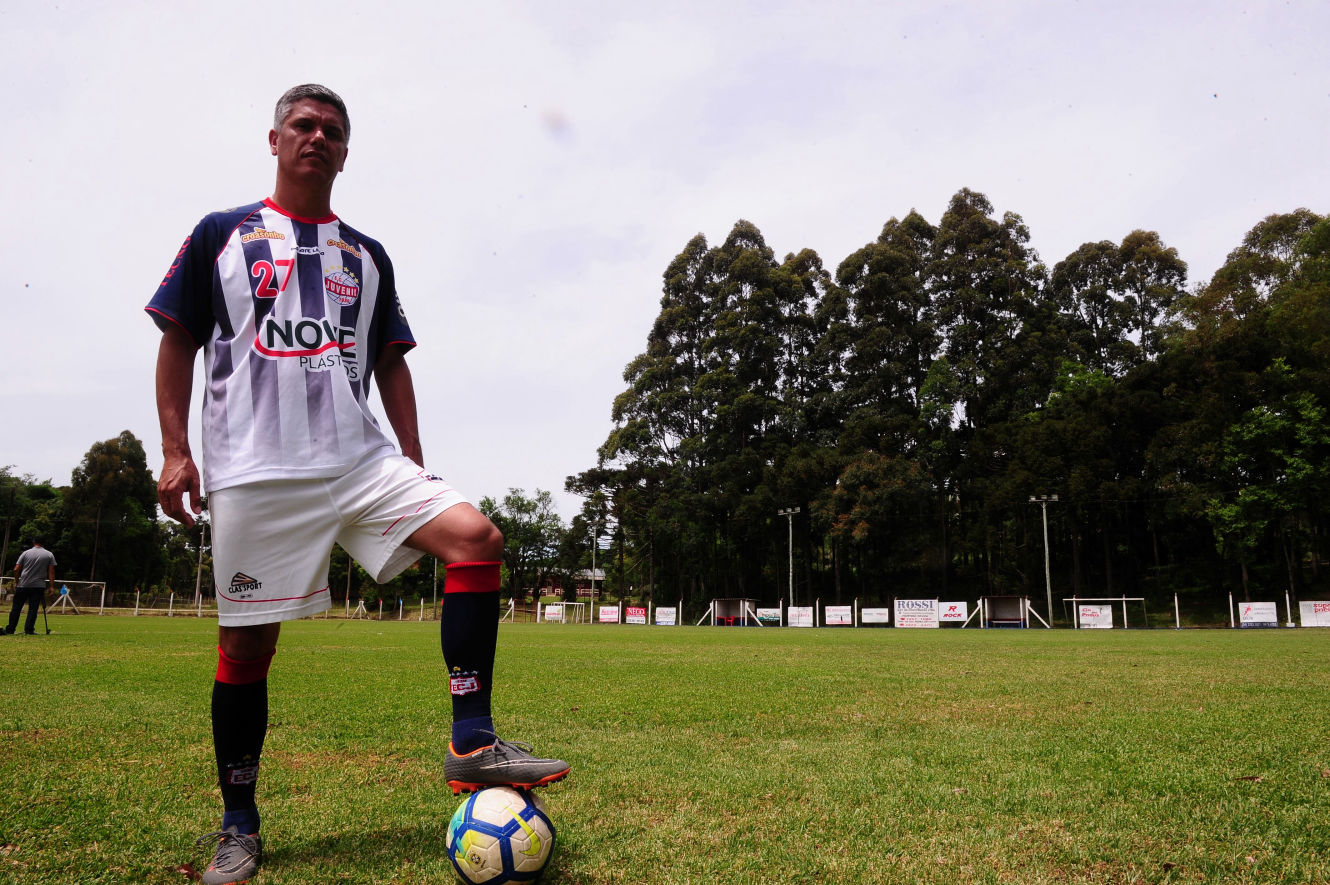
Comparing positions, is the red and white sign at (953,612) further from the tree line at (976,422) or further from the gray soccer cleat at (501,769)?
the gray soccer cleat at (501,769)

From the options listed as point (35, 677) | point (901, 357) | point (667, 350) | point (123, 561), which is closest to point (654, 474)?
point (667, 350)

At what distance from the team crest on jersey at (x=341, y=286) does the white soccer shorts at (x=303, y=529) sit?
23.4 inches

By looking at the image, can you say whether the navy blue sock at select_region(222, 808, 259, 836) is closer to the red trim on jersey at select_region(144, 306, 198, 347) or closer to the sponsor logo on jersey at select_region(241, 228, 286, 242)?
the red trim on jersey at select_region(144, 306, 198, 347)

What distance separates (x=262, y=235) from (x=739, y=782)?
2949 millimetres

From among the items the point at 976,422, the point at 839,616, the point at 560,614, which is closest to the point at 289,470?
the point at 839,616

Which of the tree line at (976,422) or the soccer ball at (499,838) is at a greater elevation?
the tree line at (976,422)

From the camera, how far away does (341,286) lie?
2.95 metres

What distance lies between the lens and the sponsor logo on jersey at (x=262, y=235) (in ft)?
9.42

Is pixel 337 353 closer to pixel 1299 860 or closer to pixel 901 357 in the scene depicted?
pixel 1299 860

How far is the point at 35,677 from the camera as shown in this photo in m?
8.44

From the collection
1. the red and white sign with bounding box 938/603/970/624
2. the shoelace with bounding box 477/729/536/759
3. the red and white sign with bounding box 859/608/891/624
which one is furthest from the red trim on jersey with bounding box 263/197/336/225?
the red and white sign with bounding box 859/608/891/624

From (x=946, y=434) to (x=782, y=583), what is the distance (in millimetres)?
15020

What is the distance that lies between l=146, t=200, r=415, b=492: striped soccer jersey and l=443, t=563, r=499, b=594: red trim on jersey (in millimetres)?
502

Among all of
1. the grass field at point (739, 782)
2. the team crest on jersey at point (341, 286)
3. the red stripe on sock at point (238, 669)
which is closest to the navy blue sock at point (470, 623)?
the grass field at point (739, 782)
